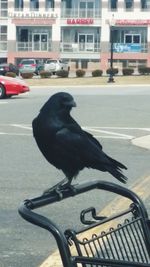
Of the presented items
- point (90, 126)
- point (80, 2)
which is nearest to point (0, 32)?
point (80, 2)

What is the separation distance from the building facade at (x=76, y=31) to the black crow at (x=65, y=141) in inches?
2922

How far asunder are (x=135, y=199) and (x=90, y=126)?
1485 centimetres

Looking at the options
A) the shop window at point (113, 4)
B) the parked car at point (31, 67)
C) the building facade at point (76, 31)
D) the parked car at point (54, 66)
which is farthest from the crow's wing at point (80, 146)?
the shop window at point (113, 4)

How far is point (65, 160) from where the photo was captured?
2.64 metres

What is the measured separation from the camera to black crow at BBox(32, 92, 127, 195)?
Answer: 99.9 inches

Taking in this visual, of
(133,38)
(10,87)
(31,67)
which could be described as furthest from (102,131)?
(133,38)

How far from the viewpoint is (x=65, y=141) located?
257 cm

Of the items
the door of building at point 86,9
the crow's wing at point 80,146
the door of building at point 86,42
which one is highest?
the door of building at point 86,9

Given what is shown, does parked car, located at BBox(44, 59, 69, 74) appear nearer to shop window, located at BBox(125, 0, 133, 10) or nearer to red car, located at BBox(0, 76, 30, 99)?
shop window, located at BBox(125, 0, 133, 10)

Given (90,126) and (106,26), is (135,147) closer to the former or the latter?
(90,126)

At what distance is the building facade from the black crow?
74.2 m

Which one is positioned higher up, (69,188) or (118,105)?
(69,188)

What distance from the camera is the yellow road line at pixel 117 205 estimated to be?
18.0 ft

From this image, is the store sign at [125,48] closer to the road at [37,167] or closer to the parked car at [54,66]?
the parked car at [54,66]
